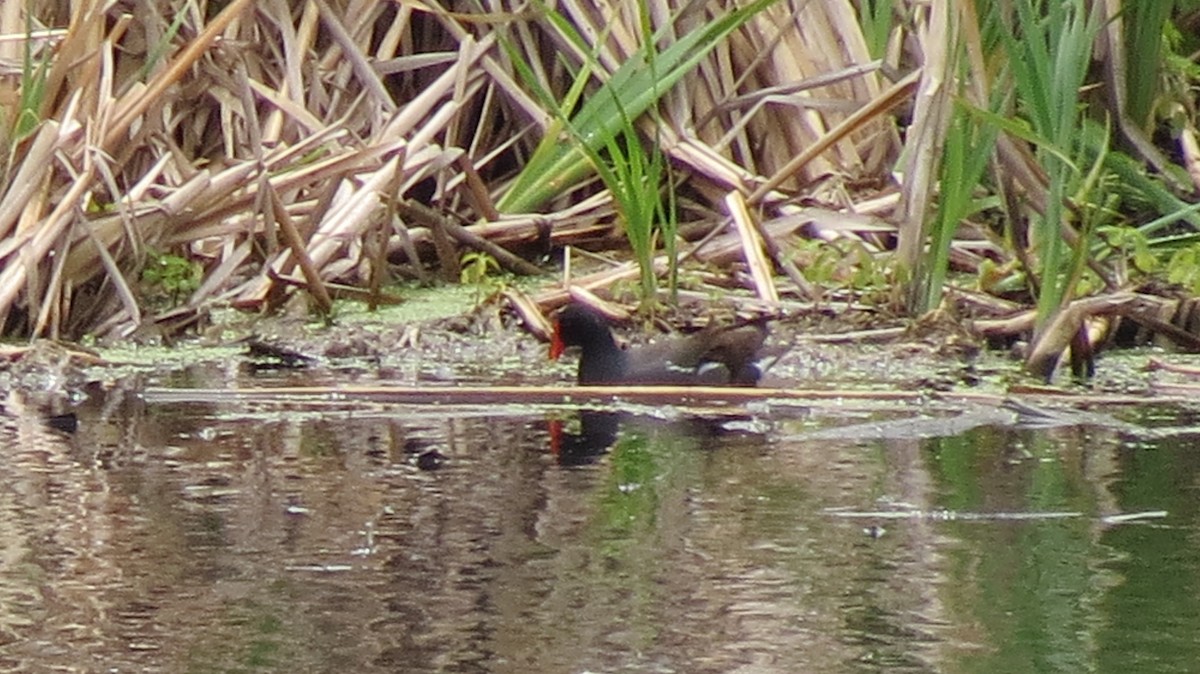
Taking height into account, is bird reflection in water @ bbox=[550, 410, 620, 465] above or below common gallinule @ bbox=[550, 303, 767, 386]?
below

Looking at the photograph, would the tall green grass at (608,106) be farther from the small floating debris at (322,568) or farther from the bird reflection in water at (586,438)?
the small floating debris at (322,568)

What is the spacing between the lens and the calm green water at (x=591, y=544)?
10.2ft

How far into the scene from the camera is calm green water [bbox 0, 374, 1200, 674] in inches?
123

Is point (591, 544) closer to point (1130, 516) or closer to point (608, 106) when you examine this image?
point (1130, 516)

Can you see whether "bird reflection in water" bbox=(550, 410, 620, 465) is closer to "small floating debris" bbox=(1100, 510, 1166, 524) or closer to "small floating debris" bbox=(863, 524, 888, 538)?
"small floating debris" bbox=(863, 524, 888, 538)

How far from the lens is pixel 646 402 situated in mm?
5734

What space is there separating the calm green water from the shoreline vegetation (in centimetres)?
104

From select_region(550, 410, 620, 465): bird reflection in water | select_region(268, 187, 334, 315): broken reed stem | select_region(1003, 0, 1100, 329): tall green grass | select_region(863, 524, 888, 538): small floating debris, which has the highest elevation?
select_region(1003, 0, 1100, 329): tall green grass

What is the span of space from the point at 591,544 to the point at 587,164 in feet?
11.7

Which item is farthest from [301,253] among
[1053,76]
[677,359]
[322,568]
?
[322,568]

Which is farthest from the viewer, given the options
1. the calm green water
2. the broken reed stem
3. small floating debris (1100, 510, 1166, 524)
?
the broken reed stem

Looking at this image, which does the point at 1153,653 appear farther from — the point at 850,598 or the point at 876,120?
the point at 876,120

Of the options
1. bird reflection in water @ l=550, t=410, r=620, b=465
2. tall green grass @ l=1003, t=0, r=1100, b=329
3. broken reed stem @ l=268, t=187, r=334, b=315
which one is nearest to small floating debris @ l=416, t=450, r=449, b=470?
bird reflection in water @ l=550, t=410, r=620, b=465

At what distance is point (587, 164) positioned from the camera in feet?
23.9
